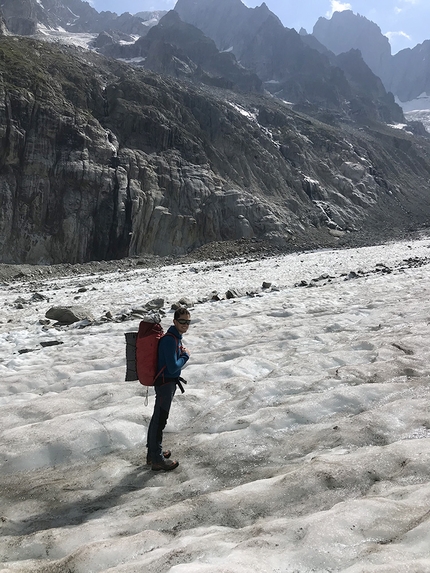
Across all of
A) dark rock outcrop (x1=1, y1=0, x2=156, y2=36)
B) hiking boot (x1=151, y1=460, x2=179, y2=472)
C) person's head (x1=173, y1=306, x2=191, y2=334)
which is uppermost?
dark rock outcrop (x1=1, y1=0, x2=156, y2=36)

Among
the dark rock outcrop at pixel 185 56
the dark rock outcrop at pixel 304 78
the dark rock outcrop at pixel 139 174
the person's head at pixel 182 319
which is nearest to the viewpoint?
the person's head at pixel 182 319

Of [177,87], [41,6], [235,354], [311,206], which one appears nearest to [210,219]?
[311,206]

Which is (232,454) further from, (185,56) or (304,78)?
(304,78)

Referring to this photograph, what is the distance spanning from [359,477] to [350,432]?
1.11 metres

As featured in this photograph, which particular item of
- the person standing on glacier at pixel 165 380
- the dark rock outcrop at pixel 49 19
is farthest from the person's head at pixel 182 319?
the dark rock outcrop at pixel 49 19

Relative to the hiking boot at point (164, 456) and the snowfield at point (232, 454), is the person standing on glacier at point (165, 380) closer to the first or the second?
the hiking boot at point (164, 456)

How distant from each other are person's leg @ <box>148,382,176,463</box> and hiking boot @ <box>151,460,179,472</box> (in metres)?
0.05

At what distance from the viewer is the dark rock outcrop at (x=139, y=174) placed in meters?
41.7

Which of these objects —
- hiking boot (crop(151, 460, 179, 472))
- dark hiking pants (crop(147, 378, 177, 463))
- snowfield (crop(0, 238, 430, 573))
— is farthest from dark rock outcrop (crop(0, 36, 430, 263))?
hiking boot (crop(151, 460, 179, 472))

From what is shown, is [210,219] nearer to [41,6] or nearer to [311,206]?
[311,206]

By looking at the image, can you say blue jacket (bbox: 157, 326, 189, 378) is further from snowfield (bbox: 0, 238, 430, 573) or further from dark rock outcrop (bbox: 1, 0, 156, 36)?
dark rock outcrop (bbox: 1, 0, 156, 36)

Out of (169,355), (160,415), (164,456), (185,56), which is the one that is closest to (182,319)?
(169,355)

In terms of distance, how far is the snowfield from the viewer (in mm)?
3332

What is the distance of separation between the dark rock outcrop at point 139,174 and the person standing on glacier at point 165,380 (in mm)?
38645
